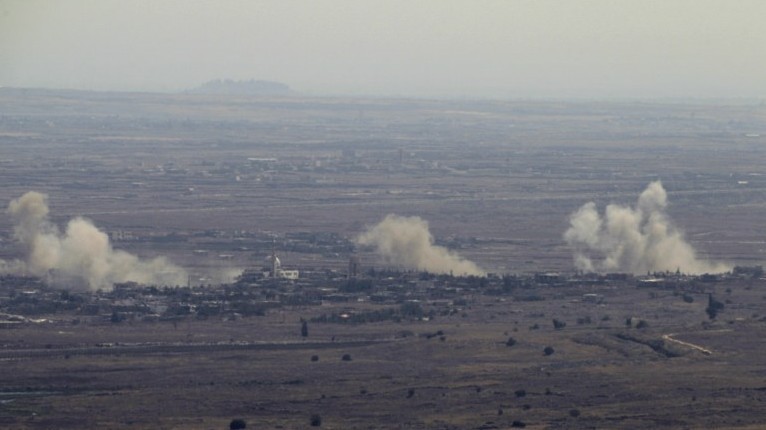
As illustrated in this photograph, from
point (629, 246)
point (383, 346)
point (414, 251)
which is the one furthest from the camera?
Answer: point (629, 246)

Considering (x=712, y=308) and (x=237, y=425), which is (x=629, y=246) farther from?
(x=237, y=425)

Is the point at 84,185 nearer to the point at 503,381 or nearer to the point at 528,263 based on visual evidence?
the point at 528,263

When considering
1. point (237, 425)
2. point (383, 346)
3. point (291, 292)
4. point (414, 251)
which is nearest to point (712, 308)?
point (383, 346)

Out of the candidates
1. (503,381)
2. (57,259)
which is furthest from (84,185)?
(503,381)

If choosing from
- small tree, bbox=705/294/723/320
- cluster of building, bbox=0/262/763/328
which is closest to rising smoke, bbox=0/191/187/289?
cluster of building, bbox=0/262/763/328

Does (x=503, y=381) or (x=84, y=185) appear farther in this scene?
(x=84, y=185)

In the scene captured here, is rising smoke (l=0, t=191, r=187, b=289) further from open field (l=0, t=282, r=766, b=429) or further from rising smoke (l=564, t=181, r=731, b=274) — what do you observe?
rising smoke (l=564, t=181, r=731, b=274)

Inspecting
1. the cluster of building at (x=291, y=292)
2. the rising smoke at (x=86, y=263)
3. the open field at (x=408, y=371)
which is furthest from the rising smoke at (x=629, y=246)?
the rising smoke at (x=86, y=263)
